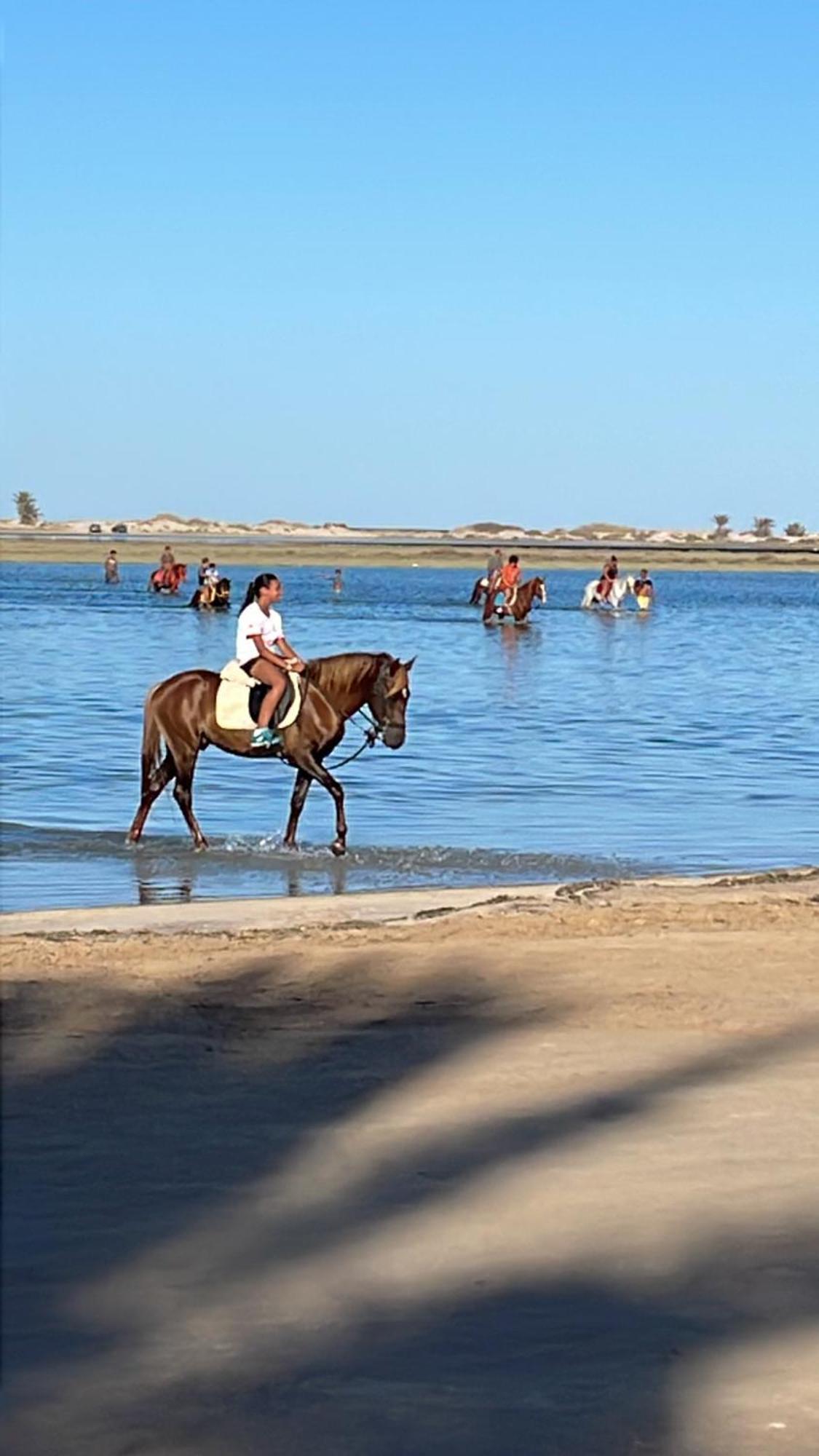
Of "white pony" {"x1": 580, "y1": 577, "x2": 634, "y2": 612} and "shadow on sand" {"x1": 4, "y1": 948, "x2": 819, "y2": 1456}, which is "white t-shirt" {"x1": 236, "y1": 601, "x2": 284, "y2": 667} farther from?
"white pony" {"x1": 580, "y1": 577, "x2": 634, "y2": 612}

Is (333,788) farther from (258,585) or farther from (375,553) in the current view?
(375,553)

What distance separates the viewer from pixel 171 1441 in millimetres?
4438

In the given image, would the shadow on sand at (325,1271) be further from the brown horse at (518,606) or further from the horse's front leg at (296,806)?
the brown horse at (518,606)

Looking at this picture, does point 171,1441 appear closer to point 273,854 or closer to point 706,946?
point 706,946

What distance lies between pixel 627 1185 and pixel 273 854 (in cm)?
952

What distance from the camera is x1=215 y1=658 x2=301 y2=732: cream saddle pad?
1570 centimetres

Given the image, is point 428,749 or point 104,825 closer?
point 104,825

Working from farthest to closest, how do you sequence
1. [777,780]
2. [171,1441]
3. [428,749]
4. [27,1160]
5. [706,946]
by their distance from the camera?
[428,749], [777,780], [706,946], [27,1160], [171,1441]

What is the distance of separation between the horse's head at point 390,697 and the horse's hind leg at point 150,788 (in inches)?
61.6

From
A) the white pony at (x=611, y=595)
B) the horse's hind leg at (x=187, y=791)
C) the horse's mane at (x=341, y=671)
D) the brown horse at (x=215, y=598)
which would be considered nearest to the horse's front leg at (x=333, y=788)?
the horse's mane at (x=341, y=671)

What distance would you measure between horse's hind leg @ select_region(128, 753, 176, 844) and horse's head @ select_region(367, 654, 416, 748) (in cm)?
156

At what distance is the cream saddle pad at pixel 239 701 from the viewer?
15703 mm

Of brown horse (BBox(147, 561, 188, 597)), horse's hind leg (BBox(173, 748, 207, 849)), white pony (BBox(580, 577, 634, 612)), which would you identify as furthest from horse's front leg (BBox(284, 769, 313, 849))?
brown horse (BBox(147, 561, 188, 597))

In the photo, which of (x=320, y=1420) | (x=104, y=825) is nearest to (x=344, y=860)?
(x=104, y=825)
